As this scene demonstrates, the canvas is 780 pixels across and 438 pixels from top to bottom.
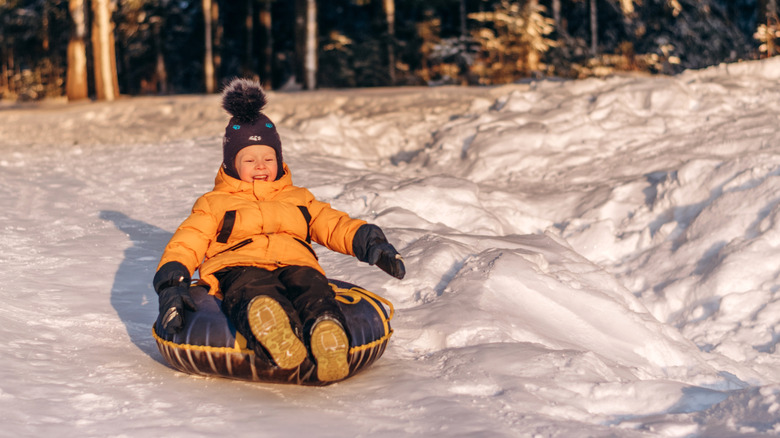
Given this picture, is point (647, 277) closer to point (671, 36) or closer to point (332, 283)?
point (332, 283)

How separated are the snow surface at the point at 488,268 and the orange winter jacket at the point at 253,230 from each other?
550 millimetres

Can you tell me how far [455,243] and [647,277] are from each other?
153 centimetres

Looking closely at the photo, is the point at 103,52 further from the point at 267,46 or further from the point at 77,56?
the point at 267,46

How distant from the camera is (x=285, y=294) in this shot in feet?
12.1

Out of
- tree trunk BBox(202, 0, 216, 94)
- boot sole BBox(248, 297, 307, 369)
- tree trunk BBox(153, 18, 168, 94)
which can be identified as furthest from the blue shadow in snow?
tree trunk BBox(153, 18, 168, 94)

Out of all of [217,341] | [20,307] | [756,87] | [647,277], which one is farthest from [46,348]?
[756,87]

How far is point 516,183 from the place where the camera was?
8023 mm

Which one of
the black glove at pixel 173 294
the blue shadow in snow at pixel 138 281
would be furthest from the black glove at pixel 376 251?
the blue shadow in snow at pixel 138 281

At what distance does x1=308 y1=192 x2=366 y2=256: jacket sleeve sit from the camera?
400 centimetres

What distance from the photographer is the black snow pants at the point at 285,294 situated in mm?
3387

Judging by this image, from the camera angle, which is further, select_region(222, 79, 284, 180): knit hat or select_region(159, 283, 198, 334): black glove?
select_region(222, 79, 284, 180): knit hat

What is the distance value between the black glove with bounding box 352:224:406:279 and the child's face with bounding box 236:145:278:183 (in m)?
0.58

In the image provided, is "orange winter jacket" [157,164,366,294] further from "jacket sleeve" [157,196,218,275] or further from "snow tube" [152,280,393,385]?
"snow tube" [152,280,393,385]

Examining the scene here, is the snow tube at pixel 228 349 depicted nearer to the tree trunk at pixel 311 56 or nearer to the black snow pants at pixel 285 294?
the black snow pants at pixel 285 294
